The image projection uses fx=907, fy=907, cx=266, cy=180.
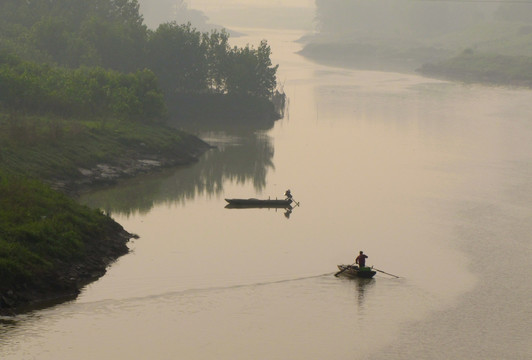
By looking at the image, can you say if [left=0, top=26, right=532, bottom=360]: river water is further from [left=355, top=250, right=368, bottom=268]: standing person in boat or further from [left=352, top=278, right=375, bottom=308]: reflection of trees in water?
[left=355, top=250, right=368, bottom=268]: standing person in boat

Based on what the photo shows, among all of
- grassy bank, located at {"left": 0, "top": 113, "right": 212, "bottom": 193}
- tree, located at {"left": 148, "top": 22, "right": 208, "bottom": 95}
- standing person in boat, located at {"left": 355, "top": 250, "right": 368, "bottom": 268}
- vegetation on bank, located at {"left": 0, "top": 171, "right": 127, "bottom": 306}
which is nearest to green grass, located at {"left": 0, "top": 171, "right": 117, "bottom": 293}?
vegetation on bank, located at {"left": 0, "top": 171, "right": 127, "bottom": 306}

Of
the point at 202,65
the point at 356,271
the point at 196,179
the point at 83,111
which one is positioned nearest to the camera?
the point at 356,271

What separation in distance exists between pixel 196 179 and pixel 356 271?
103 feet

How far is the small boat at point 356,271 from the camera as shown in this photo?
2135 inches

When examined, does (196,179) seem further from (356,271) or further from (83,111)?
(356,271)

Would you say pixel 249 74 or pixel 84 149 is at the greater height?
pixel 249 74

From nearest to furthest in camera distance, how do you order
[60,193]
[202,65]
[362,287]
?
[362,287] → [60,193] → [202,65]

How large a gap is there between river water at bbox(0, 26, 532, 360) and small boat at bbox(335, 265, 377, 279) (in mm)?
610

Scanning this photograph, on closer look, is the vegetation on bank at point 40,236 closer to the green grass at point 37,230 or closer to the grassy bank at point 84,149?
the green grass at point 37,230

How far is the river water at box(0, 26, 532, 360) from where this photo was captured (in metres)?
43.5

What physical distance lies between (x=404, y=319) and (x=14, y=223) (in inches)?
883

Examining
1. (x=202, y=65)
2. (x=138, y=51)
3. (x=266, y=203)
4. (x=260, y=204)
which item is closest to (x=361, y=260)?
(x=266, y=203)

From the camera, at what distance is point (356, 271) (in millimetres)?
54344

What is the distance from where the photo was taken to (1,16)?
131 metres
